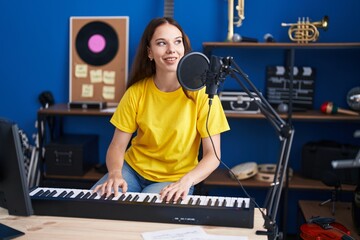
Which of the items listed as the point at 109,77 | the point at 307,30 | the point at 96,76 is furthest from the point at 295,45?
the point at 96,76

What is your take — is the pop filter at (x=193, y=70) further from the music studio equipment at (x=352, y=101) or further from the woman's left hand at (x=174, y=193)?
the music studio equipment at (x=352, y=101)

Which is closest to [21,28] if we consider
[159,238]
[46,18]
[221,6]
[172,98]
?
[46,18]

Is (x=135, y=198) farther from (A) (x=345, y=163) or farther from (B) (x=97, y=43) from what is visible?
(B) (x=97, y=43)

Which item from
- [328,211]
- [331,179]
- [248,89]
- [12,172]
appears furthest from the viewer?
[328,211]

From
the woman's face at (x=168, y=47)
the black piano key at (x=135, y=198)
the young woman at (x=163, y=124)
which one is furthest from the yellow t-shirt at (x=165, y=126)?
the black piano key at (x=135, y=198)

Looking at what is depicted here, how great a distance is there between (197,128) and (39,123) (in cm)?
142

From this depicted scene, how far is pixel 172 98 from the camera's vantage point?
2.08 metres

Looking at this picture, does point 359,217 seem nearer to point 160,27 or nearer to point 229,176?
point 229,176

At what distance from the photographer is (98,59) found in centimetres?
319

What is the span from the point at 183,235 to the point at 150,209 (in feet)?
0.54

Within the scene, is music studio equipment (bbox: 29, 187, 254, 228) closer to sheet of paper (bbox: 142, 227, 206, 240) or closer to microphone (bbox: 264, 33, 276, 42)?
sheet of paper (bbox: 142, 227, 206, 240)

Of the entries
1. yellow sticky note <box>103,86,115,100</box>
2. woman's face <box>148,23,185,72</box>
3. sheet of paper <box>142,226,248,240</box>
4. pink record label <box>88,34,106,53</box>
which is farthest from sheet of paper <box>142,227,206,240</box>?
pink record label <box>88,34,106,53</box>

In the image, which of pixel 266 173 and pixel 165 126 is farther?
pixel 266 173

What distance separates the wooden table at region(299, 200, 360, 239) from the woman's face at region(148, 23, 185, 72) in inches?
48.7
